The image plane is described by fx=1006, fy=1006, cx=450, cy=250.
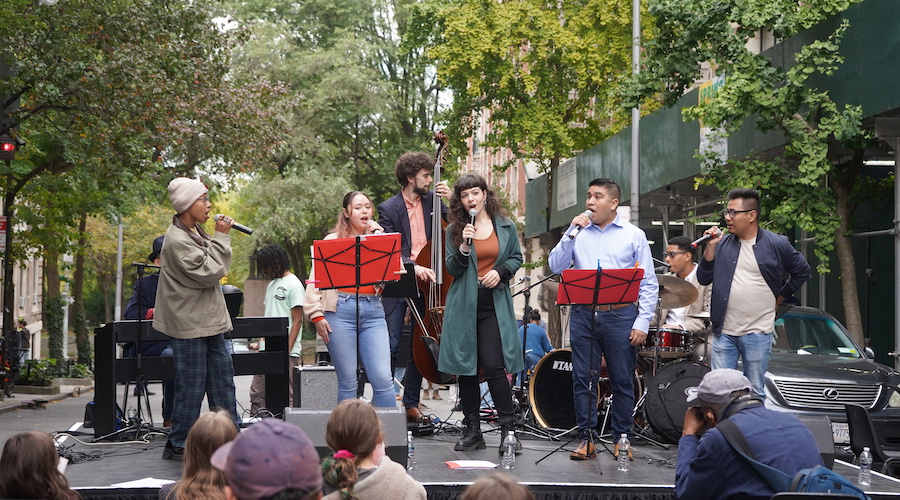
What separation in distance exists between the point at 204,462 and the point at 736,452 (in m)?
2.34

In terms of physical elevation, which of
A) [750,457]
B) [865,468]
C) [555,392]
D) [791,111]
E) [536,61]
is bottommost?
[865,468]

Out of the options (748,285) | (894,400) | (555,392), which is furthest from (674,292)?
(894,400)

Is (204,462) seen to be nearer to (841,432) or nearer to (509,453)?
(509,453)

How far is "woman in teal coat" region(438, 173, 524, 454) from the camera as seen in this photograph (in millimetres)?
7254

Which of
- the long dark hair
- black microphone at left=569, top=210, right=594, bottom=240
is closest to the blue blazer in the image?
the long dark hair

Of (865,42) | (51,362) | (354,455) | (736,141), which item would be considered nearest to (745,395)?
(354,455)

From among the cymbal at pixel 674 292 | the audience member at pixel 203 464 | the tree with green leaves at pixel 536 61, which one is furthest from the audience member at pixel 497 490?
the tree with green leaves at pixel 536 61

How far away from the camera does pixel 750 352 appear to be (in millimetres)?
7832

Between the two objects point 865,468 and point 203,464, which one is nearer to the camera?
point 203,464

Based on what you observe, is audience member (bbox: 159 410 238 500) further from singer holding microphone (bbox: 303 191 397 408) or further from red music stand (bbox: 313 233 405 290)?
singer holding microphone (bbox: 303 191 397 408)

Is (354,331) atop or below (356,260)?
below

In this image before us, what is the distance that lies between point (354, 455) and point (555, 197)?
954 inches

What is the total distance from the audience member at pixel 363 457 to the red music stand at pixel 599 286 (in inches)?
125

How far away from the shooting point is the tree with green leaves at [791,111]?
476 inches
